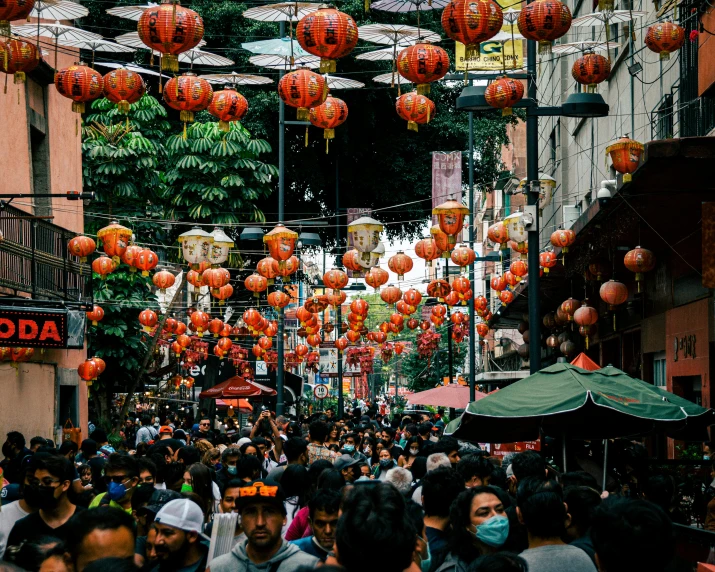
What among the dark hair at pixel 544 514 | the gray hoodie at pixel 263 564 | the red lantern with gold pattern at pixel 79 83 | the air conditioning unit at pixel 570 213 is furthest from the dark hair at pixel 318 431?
the air conditioning unit at pixel 570 213

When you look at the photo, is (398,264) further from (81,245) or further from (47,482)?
(47,482)

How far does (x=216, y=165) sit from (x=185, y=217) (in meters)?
2.20

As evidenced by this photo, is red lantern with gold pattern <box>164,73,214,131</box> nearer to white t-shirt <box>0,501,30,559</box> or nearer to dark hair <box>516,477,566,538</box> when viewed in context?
white t-shirt <box>0,501,30,559</box>

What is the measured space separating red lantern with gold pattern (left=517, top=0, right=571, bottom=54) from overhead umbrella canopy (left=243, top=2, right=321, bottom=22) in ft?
9.33

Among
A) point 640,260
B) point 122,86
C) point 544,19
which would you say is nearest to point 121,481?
point 122,86

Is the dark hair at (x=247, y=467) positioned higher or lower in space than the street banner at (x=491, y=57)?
lower

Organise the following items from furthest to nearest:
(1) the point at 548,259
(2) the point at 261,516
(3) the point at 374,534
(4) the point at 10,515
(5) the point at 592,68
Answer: (1) the point at 548,259 < (5) the point at 592,68 < (4) the point at 10,515 < (2) the point at 261,516 < (3) the point at 374,534

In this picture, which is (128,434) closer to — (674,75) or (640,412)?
(674,75)

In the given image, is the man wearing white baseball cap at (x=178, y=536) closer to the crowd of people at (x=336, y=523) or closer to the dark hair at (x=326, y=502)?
the crowd of people at (x=336, y=523)

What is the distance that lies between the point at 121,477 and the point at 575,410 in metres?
4.24

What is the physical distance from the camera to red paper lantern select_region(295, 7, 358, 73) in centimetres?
1091

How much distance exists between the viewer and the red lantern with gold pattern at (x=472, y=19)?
10.6m

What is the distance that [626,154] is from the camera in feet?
41.7

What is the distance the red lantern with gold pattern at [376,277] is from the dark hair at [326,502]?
1636cm
